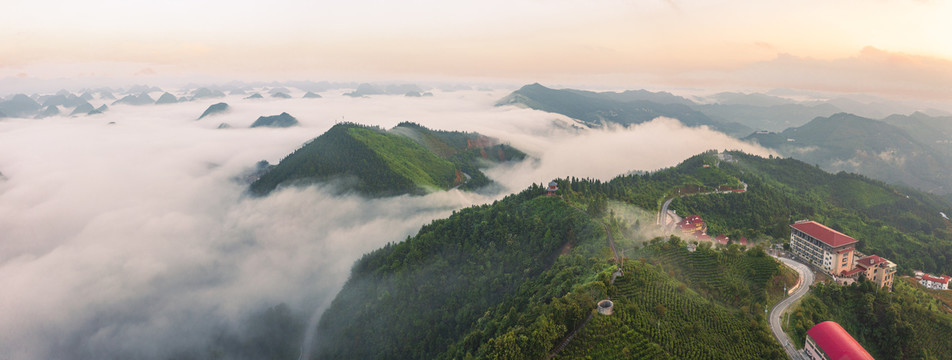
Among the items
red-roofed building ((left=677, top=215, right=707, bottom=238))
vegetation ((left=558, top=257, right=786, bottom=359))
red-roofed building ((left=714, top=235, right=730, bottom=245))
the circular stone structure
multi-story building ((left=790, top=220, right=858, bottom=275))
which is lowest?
red-roofed building ((left=714, top=235, right=730, bottom=245))

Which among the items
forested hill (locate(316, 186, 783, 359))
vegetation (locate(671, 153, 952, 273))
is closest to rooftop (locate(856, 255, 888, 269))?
forested hill (locate(316, 186, 783, 359))

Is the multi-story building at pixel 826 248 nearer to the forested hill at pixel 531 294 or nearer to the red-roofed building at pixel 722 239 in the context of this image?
the red-roofed building at pixel 722 239

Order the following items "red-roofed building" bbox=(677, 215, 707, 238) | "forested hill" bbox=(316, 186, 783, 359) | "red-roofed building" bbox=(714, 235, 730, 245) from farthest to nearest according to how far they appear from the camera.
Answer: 1. "red-roofed building" bbox=(677, 215, 707, 238)
2. "red-roofed building" bbox=(714, 235, 730, 245)
3. "forested hill" bbox=(316, 186, 783, 359)

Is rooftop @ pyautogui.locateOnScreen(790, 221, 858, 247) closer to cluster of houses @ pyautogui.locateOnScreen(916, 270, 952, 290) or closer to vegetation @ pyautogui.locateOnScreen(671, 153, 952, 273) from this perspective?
vegetation @ pyautogui.locateOnScreen(671, 153, 952, 273)

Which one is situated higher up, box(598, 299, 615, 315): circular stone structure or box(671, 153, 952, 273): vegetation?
box(598, 299, 615, 315): circular stone structure

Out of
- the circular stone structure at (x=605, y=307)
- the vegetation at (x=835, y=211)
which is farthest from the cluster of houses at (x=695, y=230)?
the circular stone structure at (x=605, y=307)

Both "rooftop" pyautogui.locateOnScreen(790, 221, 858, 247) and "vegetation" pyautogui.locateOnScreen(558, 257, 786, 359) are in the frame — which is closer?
"vegetation" pyautogui.locateOnScreen(558, 257, 786, 359)

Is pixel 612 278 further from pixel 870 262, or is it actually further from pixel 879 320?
pixel 870 262

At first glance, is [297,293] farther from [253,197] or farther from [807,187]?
[807,187]

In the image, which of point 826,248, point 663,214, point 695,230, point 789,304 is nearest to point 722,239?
point 695,230
